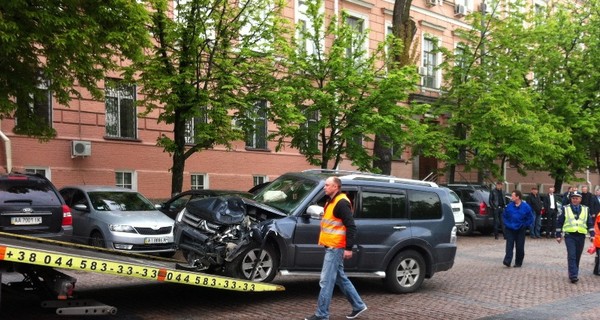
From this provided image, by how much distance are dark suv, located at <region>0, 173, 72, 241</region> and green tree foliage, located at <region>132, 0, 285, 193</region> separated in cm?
453

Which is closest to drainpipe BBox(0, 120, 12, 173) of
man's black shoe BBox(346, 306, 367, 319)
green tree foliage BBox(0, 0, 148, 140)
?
green tree foliage BBox(0, 0, 148, 140)

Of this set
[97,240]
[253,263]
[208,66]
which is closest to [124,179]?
[208,66]

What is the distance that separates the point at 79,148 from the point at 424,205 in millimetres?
11999

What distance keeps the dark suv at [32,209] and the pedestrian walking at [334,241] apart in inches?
194

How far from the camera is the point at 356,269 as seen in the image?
9.49m

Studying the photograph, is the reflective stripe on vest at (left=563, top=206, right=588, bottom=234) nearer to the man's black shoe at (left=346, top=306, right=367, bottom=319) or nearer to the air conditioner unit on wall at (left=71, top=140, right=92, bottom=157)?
the man's black shoe at (left=346, top=306, right=367, bottom=319)

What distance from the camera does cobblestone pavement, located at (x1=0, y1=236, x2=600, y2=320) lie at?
8180 millimetres

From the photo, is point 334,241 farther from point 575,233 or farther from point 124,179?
point 124,179

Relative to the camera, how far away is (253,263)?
8.53 m

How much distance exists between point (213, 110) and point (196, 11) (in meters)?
2.47

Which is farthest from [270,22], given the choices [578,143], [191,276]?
[578,143]

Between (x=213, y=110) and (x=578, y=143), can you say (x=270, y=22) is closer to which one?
(x=213, y=110)

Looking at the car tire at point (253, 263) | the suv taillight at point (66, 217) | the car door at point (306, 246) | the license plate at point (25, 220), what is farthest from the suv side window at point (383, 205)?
the license plate at point (25, 220)

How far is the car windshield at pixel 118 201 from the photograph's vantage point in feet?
42.3
